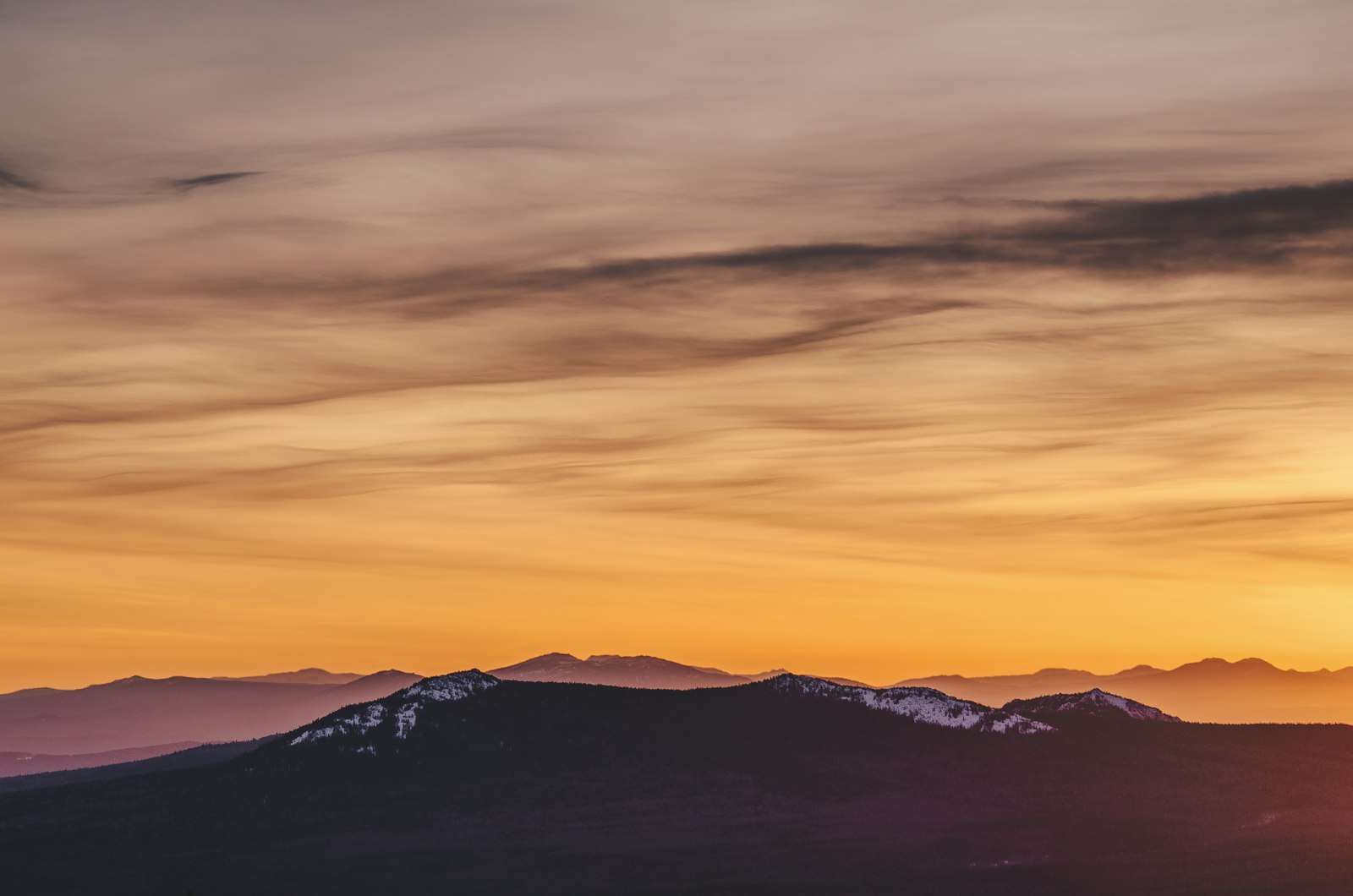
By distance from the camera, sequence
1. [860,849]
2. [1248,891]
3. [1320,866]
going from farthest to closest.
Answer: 1. [860,849]
2. [1320,866]
3. [1248,891]

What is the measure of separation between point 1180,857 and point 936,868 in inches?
1146

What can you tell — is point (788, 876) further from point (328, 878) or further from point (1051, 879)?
point (328, 878)

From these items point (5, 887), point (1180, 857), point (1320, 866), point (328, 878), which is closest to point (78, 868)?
point (5, 887)

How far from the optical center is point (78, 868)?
194875 mm

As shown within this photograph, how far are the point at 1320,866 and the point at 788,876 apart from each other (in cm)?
5623

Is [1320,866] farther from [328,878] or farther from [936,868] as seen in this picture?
[328,878]

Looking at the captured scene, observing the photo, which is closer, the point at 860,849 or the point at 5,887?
the point at 5,887

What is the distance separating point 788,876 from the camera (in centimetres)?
18400

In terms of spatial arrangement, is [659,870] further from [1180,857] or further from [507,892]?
[1180,857]

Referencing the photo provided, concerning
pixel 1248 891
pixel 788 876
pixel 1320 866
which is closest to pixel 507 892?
pixel 788 876

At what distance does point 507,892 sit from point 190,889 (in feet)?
111

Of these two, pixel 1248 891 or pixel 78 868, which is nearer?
pixel 1248 891

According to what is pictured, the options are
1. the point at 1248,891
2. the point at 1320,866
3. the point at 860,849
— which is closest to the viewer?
the point at 1248,891

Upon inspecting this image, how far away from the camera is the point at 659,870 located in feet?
608
